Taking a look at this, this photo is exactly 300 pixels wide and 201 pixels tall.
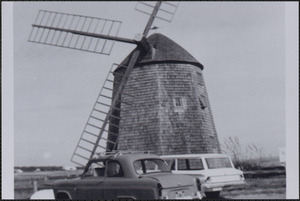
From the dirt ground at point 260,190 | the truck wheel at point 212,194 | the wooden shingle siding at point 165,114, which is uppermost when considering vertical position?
the wooden shingle siding at point 165,114

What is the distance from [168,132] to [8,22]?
619 cm

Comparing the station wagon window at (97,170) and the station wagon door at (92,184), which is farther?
the station wagon window at (97,170)

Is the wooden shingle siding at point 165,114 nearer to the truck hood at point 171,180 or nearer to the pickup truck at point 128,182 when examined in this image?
the pickup truck at point 128,182

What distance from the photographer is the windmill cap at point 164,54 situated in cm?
1302

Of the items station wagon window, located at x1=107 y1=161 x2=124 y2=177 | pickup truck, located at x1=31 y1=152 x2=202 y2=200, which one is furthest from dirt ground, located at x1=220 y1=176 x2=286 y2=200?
station wagon window, located at x1=107 y1=161 x2=124 y2=177

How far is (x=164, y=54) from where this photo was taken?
1324 centimetres

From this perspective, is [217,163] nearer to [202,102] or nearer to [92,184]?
[202,102]

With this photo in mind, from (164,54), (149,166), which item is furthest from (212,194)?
(164,54)

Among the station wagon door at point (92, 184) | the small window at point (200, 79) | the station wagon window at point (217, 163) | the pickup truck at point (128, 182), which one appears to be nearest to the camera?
the pickup truck at point (128, 182)

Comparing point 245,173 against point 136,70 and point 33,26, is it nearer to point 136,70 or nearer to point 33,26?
point 136,70

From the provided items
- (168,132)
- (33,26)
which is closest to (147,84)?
(168,132)

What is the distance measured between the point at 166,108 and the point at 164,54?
182 cm

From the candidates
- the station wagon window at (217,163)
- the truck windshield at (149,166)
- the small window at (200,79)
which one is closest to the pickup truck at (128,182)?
the truck windshield at (149,166)

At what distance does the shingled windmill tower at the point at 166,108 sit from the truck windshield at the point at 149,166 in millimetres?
4636
